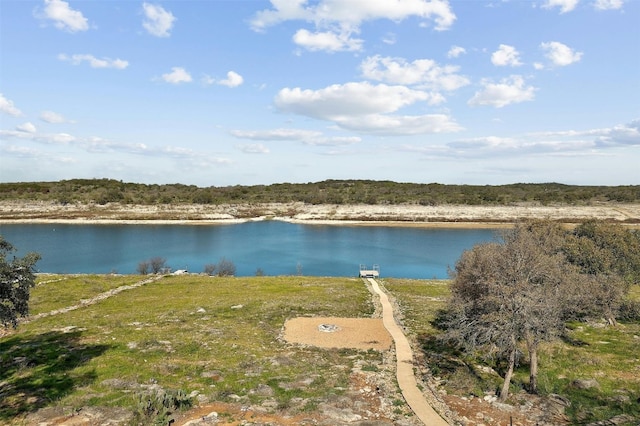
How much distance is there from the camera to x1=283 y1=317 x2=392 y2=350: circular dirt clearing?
2808 cm

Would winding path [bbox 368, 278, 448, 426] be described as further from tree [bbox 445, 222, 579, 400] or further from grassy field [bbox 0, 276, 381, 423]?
tree [bbox 445, 222, 579, 400]

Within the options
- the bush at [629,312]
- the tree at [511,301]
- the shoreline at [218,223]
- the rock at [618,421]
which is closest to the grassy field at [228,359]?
the rock at [618,421]

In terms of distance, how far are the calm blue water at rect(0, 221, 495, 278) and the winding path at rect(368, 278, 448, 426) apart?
39840 mm

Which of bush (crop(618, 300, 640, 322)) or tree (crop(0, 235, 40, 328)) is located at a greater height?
tree (crop(0, 235, 40, 328))

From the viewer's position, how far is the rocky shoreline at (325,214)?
13638 cm

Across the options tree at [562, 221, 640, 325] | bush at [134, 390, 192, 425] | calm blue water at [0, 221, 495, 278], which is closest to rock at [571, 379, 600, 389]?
tree at [562, 221, 640, 325]

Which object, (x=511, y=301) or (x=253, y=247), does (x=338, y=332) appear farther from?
(x=253, y=247)

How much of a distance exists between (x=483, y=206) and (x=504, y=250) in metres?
148

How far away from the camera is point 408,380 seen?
71.8ft

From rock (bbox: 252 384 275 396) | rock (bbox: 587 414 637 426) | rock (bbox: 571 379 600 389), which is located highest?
rock (bbox: 587 414 637 426)

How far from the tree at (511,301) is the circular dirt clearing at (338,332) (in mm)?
7041

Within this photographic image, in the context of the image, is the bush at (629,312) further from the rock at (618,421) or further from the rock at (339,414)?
the rock at (339,414)

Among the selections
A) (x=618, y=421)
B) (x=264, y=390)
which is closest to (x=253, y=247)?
(x=264, y=390)

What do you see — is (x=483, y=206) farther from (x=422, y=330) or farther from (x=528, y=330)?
(x=528, y=330)
